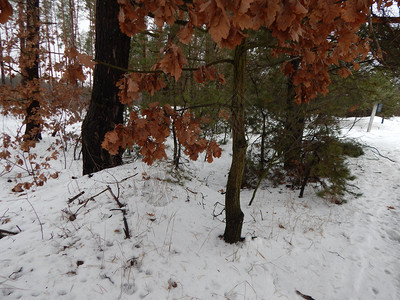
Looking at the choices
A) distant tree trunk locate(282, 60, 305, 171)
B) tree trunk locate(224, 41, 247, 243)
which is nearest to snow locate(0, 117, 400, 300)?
tree trunk locate(224, 41, 247, 243)

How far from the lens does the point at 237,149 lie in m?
2.42

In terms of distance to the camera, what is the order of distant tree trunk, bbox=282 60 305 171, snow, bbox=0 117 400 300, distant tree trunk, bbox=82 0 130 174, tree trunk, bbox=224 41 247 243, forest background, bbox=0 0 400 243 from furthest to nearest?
distant tree trunk, bbox=282 60 305 171 → distant tree trunk, bbox=82 0 130 174 → tree trunk, bbox=224 41 247 243 → snow, bbox=0 117 400 300 → forest background, bbox=0 0 400 243

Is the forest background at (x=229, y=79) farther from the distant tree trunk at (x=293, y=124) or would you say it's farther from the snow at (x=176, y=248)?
the snow at (x=176, y=248)

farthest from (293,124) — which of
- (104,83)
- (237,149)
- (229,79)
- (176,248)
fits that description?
(104,83)

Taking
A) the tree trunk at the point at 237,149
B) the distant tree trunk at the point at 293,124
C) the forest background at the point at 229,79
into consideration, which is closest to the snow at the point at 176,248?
the tree trunk at the point at 237,149

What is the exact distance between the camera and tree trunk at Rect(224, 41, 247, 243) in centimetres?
222

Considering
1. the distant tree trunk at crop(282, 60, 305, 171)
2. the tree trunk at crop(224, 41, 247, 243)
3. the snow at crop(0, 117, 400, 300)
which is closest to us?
the snow at crop(0, 117, 400, 300)

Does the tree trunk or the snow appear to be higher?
the tree trunk

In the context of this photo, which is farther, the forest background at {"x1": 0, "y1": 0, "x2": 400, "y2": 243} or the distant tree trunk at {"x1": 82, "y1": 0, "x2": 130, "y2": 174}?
the distant tree trunk at {"x1": 82, "y1": 0, "x2": 130, "y2": 174}

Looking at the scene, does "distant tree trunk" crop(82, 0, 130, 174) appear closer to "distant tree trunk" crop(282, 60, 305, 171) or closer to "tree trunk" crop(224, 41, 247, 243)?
"tree trunk" crop(224, 41, 247, 243)

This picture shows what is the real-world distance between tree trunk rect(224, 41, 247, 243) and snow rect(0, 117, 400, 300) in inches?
11.4

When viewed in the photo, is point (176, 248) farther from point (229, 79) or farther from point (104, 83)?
point (229, 79)

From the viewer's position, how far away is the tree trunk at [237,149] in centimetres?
222

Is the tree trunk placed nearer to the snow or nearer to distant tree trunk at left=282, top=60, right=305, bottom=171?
the snow
